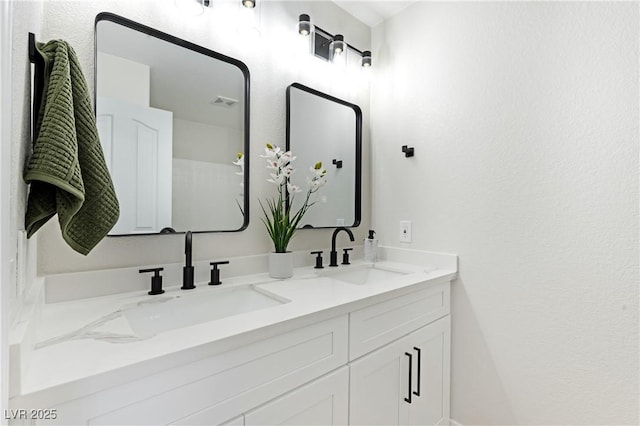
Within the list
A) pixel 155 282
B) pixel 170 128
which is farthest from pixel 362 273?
pixel 170 128

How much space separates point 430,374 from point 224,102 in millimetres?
1444

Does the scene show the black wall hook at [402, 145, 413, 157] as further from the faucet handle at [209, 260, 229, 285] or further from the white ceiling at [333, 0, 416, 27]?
the faucet handle at [209, 260, 229, 285]

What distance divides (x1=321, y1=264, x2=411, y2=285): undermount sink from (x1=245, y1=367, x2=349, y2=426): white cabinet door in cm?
56

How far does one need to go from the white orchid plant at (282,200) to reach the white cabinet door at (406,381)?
582mm

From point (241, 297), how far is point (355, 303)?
1.42 feet

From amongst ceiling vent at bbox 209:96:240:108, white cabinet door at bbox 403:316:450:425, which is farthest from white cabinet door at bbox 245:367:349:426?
ceiling vent at bbox 209:96:240:108

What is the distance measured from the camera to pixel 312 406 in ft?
2.95

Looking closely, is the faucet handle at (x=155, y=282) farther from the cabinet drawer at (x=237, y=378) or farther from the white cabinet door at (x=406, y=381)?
the white cabinet door at (x=406, y=381)

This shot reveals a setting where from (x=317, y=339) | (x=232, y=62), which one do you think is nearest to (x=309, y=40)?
(x=232, y=62)

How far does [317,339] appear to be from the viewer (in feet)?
3.00

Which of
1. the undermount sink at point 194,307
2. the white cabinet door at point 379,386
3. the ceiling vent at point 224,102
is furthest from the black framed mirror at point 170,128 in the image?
the white cabinet door at point 379,386

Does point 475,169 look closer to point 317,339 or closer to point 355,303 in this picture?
point 355,303

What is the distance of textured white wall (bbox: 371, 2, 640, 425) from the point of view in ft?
3.57

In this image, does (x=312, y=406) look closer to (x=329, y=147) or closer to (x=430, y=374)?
(x=430, y=374)
